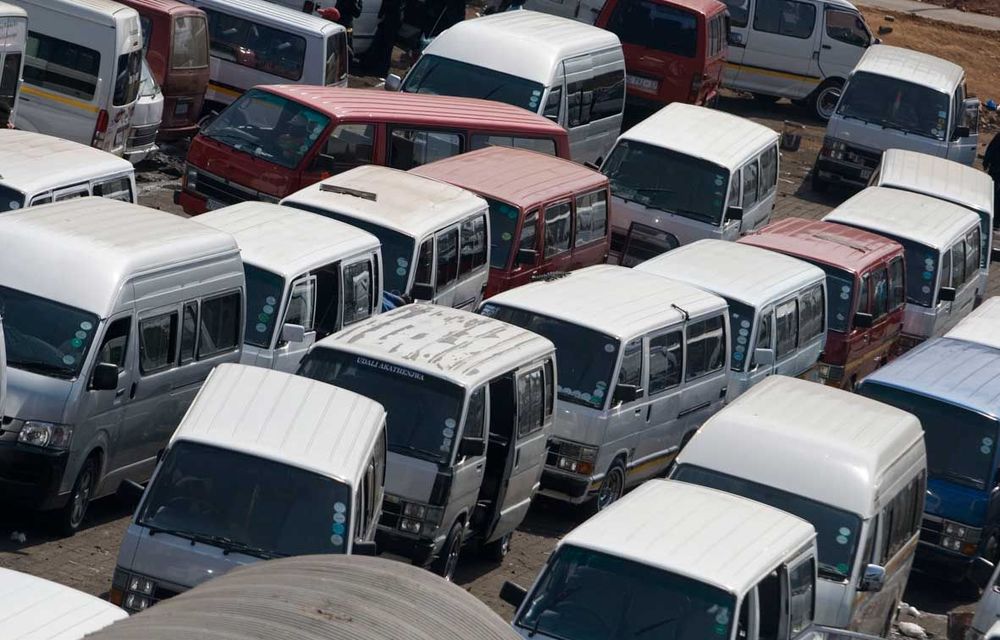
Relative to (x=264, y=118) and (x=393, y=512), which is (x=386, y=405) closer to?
(x=393, y=512)

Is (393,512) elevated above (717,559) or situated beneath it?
situated beneath

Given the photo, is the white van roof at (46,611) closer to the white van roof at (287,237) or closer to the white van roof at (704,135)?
the white van roof at (287,237)

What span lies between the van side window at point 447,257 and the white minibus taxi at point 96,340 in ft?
10.00

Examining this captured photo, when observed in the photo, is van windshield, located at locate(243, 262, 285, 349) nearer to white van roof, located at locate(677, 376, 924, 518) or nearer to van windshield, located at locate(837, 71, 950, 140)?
white van roof, located at locate(677, 376, 924, 518)

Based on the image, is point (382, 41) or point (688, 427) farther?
point (382, 41)

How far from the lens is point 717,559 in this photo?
9609 mm

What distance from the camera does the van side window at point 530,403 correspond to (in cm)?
1271

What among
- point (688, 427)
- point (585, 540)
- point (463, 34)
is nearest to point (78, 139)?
point (463, 34)

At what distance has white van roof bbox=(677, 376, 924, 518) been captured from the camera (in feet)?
38.6

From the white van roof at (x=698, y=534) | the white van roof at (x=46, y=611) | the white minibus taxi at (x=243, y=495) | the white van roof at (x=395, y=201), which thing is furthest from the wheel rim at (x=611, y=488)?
the white van roof at (x=46, y=611)

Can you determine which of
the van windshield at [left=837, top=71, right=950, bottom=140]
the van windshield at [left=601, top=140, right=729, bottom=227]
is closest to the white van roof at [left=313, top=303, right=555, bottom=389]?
the van windshield at [left=601, top=140, right=729, bottom=227]

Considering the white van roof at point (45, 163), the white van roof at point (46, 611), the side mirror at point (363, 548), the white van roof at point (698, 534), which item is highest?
the white van roof at point (46, 611)

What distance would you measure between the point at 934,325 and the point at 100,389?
11.4 metres

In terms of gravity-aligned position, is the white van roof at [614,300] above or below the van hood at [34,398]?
below
